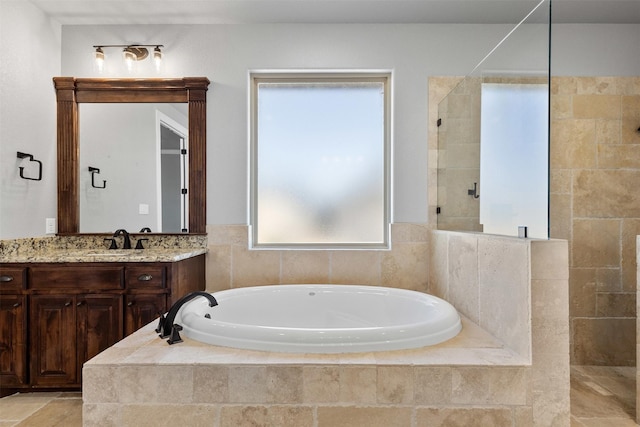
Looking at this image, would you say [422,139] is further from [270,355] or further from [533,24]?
[270,355]

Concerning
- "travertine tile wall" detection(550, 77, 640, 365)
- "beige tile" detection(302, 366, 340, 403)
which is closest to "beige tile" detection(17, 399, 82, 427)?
"beige tile" detection(302, 366, 340, 403)

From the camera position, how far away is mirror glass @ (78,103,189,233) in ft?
8.72

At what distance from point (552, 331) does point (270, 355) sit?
1105 mm

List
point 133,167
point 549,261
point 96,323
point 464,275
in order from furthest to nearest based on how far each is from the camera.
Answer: point 133,167
point 96,323
point 464,275
point 549,261

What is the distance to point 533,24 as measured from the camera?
1.55m

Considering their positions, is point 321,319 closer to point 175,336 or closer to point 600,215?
point 175,336

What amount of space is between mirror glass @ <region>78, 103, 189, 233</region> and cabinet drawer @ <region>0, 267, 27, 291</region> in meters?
0.64

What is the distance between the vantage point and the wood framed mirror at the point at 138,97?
8.61ft

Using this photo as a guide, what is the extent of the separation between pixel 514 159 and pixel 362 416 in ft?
4.27

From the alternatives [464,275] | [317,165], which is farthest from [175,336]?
[317,165]

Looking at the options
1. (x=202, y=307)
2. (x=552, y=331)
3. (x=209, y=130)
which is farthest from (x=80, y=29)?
(x=552, y=331)

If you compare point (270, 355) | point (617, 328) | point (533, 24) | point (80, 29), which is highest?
point (80, 29)

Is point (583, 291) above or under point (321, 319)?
above

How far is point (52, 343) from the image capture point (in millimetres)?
2051
